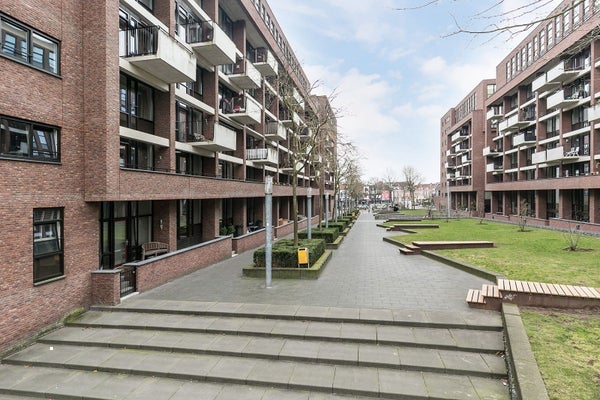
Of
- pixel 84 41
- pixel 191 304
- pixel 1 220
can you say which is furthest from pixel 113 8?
pixel 191 304

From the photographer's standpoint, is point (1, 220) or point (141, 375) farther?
point (1, 220)

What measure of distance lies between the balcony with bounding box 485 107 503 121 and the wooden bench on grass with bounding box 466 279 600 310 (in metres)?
46.6

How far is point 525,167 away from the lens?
1570 inches

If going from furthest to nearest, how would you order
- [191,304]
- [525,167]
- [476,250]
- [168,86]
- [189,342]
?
[525,167] → [476,250] → [168,86] → [191,304] → [189,342]

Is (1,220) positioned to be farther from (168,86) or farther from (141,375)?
(168,86)

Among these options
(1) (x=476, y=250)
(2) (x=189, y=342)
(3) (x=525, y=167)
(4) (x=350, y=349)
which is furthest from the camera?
(3) (x=525, y=167)

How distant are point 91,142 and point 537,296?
40.4 feet

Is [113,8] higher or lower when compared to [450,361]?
higher

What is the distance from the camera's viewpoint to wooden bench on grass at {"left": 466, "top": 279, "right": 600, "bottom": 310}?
760 cm

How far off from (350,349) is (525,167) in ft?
141

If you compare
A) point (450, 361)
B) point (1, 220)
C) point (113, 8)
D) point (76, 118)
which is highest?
point (113, 8)

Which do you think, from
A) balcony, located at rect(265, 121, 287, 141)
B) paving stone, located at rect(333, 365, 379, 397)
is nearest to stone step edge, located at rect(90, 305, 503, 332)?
paving stone, located at rect(333, 365, 379, 397)

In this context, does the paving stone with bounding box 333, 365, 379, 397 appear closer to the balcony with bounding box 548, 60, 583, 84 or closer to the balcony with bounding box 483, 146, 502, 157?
the balcony with bounding box 548, 60, 583, 84

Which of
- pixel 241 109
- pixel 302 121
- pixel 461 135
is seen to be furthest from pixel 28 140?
pixel 461 135
